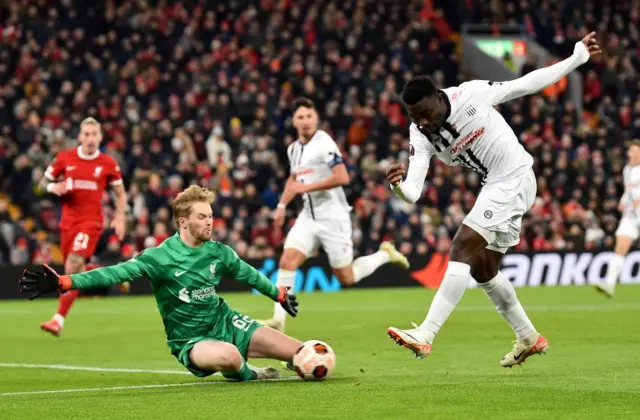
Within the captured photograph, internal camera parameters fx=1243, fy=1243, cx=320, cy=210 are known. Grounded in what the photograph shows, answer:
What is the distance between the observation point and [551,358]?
11070 mm

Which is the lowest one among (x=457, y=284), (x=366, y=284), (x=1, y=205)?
(x=366, y=284)

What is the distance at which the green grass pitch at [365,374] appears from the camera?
24.8ft

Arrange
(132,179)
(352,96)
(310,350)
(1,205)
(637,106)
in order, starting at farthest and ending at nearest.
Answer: (637,106)
(352,96)
(132,179)
(1,205)
(310,350)

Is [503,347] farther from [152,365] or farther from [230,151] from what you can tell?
[230,151]

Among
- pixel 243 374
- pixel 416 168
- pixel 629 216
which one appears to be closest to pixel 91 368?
pixel 243 374

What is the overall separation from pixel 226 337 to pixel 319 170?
4.64 m

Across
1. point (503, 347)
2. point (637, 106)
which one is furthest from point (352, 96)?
point (503, 347)

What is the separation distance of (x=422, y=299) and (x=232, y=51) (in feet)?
35.8

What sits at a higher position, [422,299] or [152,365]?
[152,365]

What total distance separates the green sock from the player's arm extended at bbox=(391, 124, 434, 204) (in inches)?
68.9

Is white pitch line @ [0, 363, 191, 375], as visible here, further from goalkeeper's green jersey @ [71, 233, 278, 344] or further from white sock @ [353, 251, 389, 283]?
white sock @ [353, 251, 389, 283]

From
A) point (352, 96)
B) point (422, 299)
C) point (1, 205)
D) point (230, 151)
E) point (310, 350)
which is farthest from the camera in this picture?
point (352, 96)

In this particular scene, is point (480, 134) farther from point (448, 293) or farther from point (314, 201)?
point (314, 201)

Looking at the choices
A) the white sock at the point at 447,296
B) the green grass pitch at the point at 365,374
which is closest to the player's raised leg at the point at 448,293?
the white sock at the point at 447,296
